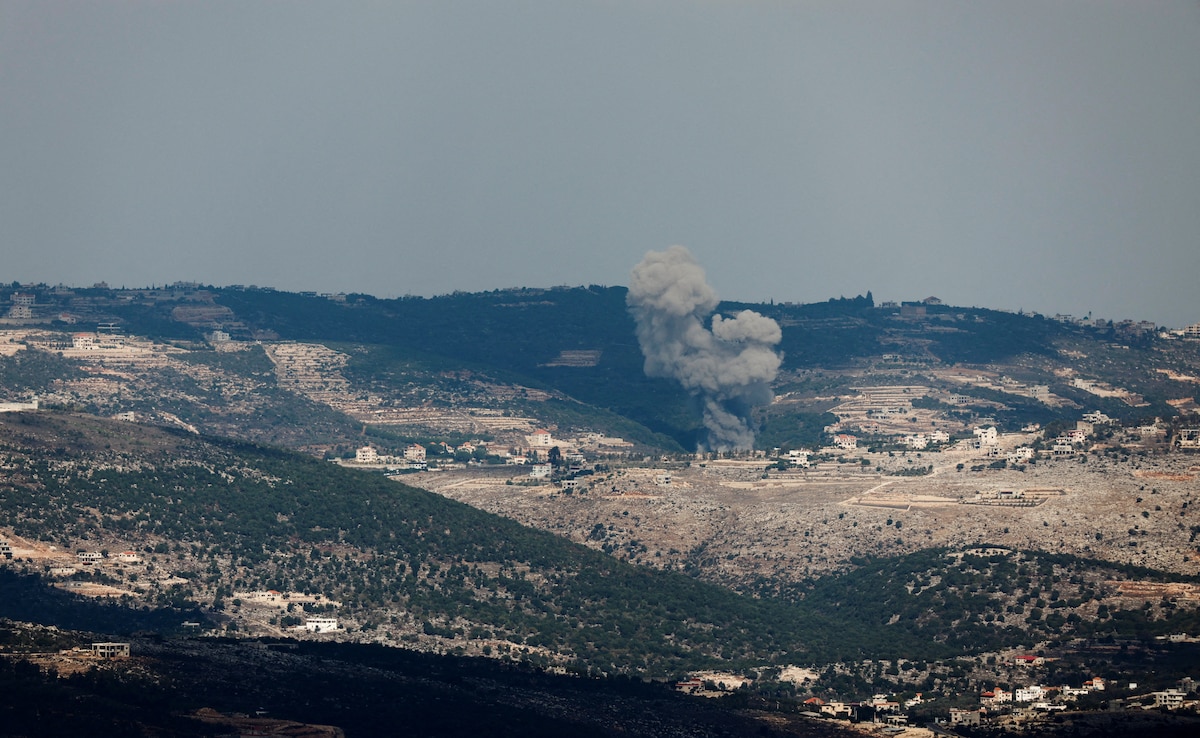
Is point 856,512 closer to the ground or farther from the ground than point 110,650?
farther from the ground

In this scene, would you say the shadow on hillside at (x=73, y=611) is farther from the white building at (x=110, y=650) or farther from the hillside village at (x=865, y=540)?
the white building at (x=110, y=650)

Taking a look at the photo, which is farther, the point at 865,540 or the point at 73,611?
the point at 865,540

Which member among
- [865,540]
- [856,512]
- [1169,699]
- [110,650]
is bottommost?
[110,650]

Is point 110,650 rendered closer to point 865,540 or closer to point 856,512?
point 865,540

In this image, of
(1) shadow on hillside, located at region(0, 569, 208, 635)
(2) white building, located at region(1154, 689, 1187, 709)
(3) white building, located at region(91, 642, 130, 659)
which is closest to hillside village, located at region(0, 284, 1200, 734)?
(2) white building, located at region(1154, 689, 1187, 709)

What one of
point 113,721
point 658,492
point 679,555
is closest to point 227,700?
point 113,721

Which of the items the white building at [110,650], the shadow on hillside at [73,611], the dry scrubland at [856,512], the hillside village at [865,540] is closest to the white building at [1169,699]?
the hillside village at [865,540]

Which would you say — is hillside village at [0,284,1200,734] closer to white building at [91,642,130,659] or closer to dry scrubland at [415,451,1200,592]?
dry scrubland at [415,451,1200,592]

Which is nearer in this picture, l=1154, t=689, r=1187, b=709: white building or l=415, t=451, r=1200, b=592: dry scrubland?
l=1154, t=689, r=1187, b=709: white building

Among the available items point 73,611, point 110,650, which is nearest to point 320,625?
point 73,611
